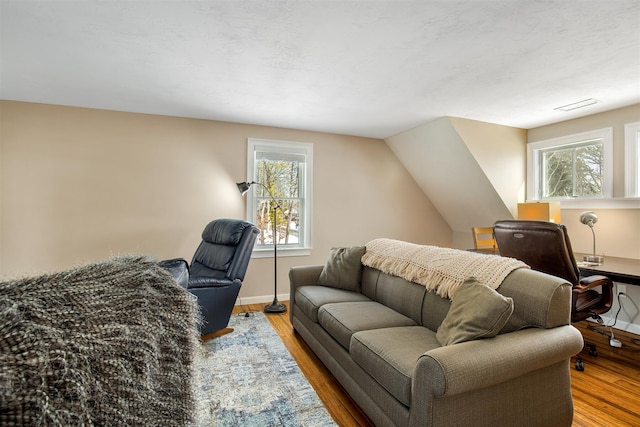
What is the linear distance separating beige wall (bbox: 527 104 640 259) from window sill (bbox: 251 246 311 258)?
3368 millimetres

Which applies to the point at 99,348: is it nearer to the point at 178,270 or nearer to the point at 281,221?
the point at 178,270

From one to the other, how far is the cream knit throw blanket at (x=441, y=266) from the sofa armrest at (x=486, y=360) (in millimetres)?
377

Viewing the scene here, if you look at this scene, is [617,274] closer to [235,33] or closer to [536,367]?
[536,367]

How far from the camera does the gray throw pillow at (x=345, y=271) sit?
115 inches

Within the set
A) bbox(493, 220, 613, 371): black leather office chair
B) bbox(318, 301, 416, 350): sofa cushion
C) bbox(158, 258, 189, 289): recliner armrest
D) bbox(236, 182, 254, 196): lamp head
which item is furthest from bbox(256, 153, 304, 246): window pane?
bbox(158, 258, 189, 289): recliner armrest

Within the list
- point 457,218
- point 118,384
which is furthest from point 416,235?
point 118,384

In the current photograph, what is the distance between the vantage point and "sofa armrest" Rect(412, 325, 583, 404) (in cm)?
130

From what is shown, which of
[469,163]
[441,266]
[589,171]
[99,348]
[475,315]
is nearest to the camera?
[99,348]

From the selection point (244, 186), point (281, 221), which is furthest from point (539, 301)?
point (281, 221)

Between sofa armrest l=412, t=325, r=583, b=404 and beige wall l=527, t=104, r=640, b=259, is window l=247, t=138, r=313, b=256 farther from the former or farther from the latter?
beige wall l=527, t=104, r=640, b=259

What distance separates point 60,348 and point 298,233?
410 cm

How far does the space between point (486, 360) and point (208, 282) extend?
7.61ft

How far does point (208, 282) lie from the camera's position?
9.45ft

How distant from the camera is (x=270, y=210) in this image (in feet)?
14.2
